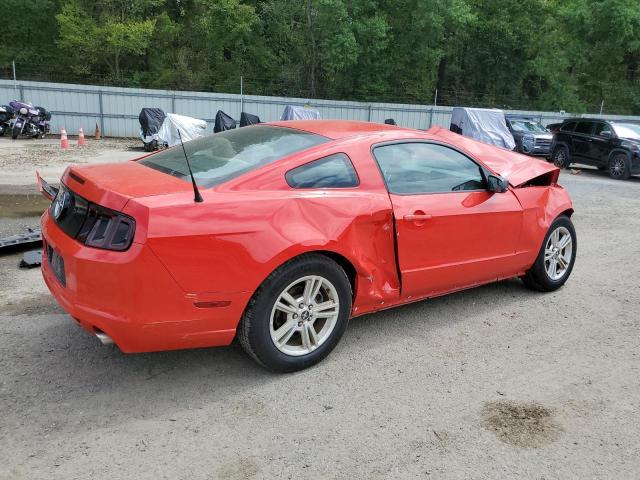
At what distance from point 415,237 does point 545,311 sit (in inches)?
65.5

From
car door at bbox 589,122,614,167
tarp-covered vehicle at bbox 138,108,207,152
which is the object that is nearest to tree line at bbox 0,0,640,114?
tarp-covered vehicle at bbox 138,108,207,152

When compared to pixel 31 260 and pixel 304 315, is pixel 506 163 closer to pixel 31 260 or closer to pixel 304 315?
pixel 304 315

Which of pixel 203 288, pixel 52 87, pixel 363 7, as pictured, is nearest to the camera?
pixel 203 288

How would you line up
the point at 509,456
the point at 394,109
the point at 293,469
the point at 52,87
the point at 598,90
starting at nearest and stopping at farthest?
the point at 293,469
the point at 509,456
the point at 52,87
the point at 394,109
the point at 598,90

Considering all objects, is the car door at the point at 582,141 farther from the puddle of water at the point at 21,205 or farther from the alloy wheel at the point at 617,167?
the puddle of water at the point at 21,205

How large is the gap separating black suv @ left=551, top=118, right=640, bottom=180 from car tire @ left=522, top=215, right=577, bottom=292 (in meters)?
11.9

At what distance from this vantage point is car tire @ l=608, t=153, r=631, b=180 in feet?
49.9

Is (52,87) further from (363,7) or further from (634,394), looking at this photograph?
(634,394)

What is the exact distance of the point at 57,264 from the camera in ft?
10.6

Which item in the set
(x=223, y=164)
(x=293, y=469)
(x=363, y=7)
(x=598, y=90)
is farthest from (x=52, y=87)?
(x=598, y=90)

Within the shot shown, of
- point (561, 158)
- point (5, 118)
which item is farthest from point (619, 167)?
point (5, 118)

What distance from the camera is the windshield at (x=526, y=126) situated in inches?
803

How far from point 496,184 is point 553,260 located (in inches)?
50.5

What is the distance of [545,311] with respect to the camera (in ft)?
15.5
